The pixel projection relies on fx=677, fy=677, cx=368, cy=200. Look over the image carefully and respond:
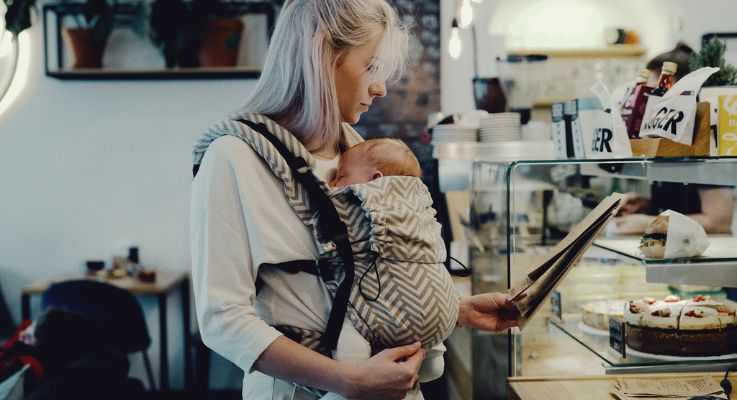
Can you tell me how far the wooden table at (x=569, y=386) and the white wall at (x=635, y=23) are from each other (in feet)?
11.1

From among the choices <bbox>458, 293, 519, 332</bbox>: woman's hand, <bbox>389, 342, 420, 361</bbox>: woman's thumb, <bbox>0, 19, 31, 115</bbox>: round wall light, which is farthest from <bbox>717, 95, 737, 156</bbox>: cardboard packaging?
<bbox>0, 19, 31, 115</bbox>: round wall light

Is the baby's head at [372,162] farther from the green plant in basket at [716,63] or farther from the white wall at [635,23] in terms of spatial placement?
the white wall at [635,23]

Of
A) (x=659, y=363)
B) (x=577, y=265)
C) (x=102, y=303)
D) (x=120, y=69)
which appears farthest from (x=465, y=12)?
(x=102, y=303)

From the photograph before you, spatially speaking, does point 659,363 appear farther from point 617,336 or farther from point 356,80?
point 356,80

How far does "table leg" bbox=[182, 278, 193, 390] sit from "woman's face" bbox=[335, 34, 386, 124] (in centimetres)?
333

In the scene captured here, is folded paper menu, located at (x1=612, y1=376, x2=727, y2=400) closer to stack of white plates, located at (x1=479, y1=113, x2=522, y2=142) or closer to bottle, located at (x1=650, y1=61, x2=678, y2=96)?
bottle, located at (x1=650, y1=61, x2=678, y2=96)

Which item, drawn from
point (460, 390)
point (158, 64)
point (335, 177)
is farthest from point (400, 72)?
point (158, 64)

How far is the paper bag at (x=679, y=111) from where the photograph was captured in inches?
58.4

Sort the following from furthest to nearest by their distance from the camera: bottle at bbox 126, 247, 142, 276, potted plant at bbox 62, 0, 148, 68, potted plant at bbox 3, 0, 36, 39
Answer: bottle at bbox 126, 247, 142, 276, potted plant at bbox 62, 0, 148, 68, potted plant at bbox 3, 0, 36, 39

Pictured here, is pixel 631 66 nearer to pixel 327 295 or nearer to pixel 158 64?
pixel 158 64

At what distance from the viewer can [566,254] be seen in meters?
1.35

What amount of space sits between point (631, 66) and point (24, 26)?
Answer: 4.10m

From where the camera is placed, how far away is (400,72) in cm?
152

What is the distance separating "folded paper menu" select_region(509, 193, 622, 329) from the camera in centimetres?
133
